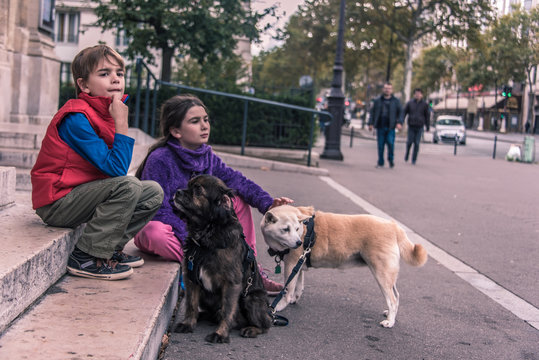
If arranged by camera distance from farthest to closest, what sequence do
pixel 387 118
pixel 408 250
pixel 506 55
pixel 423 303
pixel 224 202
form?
pixel 506 55 → pixel 387 118 → pixel 423 303 → pixel 408 250 → pixel 224 202

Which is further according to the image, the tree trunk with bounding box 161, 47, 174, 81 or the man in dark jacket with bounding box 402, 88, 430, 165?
the man in dark jacket with bounding box 402, 88, 430, 165

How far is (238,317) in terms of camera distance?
3619 mm

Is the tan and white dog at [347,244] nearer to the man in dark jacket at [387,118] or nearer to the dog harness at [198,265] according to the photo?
the dog harness at [198,265]

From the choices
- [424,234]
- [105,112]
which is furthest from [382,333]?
[424,234]

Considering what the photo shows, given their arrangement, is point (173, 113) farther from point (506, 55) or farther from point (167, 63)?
point (506, 55)

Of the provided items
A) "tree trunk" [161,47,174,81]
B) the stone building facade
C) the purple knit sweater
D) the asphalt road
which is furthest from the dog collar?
"tree trunk" [161,47,174,81]

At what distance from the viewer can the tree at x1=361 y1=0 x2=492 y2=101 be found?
39.5m

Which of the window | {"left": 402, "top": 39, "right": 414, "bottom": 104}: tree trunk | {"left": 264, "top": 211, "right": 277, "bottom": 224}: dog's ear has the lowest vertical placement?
{"left": 264, "top": 211, "right": 277, "bottom": 224}: dog's ear

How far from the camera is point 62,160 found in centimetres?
348

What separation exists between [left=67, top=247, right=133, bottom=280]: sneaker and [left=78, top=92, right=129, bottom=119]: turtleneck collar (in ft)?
2.68

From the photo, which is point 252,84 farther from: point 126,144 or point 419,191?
point 126,144

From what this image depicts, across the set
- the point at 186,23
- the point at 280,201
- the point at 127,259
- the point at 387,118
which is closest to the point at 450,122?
the point at 387,118

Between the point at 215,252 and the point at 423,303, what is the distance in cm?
208

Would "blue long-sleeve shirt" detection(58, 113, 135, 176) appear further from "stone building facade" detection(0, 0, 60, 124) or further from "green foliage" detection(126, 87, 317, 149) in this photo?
"green foliage" detection(126, 87, 317, 149)
